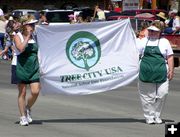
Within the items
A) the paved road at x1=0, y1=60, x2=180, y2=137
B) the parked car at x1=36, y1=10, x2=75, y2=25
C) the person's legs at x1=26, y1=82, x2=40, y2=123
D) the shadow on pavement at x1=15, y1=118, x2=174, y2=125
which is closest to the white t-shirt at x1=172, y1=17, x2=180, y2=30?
the parked car at x1=36, y1=10, x2=75, y2=25

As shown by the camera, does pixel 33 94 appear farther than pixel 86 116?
No

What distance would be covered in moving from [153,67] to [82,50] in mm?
1188

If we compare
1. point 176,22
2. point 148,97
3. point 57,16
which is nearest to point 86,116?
point 148,97

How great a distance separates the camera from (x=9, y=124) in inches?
414

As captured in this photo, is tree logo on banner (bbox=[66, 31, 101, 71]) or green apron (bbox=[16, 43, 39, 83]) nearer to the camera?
green apron (bbox=[16, 43, 39, 83])

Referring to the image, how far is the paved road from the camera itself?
9.80 metres

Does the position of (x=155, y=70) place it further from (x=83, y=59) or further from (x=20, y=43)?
(x=20, y=43)

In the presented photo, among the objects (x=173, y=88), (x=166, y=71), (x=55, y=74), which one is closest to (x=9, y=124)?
(x=55, y=74)

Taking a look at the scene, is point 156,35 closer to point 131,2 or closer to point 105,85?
point 105,85

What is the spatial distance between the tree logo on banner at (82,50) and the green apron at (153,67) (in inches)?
33.0

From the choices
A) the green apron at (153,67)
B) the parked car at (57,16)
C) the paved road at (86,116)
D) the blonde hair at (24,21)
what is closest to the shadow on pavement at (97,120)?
the paved road at (86,116)

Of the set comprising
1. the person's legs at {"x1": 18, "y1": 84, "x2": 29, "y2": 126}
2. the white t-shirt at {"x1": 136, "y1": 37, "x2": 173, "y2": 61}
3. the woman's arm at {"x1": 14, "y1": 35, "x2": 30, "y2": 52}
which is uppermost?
the woman's arm at {"x1": 14, "y1": 35, "x2": 30, "y2": 52}

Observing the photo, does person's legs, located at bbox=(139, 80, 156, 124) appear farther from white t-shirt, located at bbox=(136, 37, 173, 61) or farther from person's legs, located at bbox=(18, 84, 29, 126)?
person's legs, located at bbox=(18, 84, 29, 126)

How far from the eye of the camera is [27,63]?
1032cm
